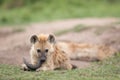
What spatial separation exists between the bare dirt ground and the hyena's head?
1.22m

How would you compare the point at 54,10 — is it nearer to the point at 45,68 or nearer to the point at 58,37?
the point at 58,37

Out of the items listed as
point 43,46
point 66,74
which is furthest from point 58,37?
point 66,74

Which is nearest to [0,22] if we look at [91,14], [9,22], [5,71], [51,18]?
[9,22]

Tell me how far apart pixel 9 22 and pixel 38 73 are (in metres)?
13.4

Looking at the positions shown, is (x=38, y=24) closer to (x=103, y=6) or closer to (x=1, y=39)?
(x=1, y=39)

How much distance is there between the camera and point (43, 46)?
978cm

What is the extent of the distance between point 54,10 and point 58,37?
6.72 metres

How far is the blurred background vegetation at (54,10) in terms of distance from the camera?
22.5 metres

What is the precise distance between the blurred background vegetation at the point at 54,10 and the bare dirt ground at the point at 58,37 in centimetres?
172

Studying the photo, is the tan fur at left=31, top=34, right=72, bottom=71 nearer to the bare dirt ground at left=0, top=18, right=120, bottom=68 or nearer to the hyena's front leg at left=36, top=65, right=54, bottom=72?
the hyena's front leg at left=36, top=65, right=54, bottom=72

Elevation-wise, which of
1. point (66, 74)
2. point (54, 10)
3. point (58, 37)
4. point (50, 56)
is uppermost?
point (54, 10)

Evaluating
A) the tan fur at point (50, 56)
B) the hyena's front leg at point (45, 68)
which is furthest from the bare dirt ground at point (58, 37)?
the hyena's front leg at point (45, 68)

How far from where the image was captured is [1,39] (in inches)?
719

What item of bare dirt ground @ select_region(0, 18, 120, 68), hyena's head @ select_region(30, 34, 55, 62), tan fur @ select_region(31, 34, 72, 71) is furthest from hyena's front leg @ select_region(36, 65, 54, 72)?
bare dirt ground @ select_region(0, 18, 120, 68)
